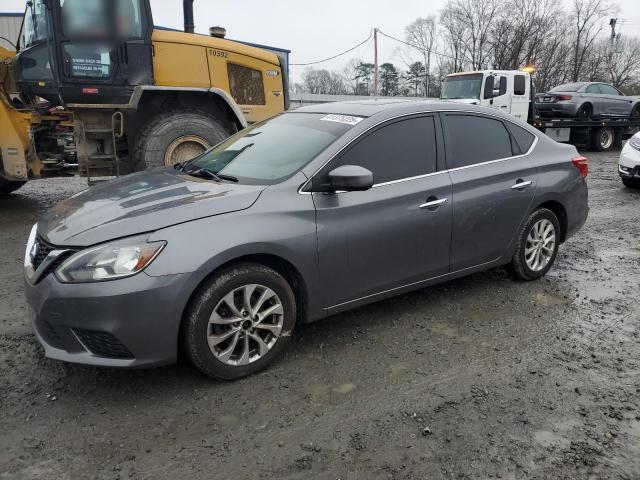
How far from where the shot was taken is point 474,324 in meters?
3.92

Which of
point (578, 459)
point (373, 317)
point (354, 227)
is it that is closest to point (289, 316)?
point (354, 227)

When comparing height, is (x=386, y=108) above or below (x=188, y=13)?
below

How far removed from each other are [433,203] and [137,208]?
80.0 inches

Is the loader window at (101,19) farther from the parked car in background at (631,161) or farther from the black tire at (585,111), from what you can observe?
the black tire at (585,111)

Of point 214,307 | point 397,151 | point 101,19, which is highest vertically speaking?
point 101,19

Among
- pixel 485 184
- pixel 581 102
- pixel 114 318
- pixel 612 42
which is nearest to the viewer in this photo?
pixel 114 318

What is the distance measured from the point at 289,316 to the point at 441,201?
1.45m

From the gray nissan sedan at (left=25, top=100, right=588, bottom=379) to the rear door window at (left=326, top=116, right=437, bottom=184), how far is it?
0.01 metres

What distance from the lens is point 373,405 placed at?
2.87 m

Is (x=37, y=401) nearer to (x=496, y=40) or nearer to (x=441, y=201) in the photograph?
(x=441, y=201)

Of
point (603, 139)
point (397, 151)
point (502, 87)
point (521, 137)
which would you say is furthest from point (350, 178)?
point (603, 139)

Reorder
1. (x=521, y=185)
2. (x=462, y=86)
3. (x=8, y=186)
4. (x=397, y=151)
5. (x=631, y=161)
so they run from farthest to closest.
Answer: (x=462, y=86) → (x=631, y=161) → (x=8, y=186) → (x=521, y=185) → (x=397, y=151)

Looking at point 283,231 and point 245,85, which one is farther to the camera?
point 245,85

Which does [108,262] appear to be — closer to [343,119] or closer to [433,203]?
[343,119]
